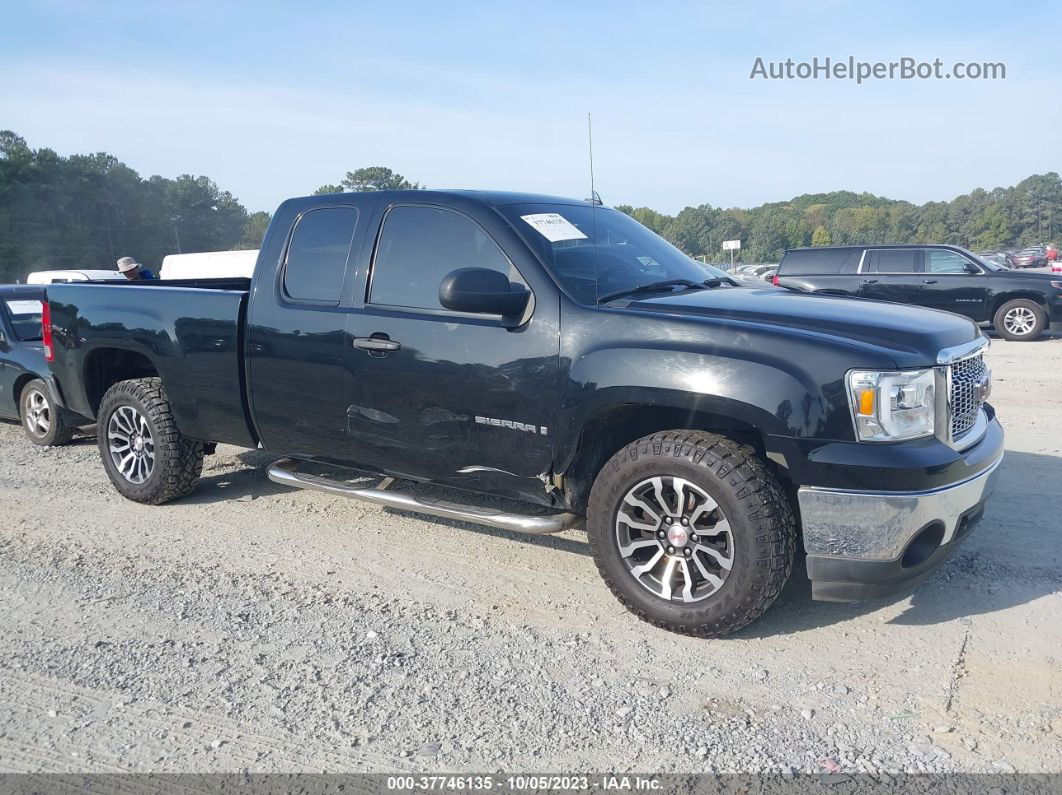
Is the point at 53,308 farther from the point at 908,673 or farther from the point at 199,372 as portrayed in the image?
the point at 908,673

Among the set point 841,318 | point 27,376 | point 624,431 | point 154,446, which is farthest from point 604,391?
point 27,376

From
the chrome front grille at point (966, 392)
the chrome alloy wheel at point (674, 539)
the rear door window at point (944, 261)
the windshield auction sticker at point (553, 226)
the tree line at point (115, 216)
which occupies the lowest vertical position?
the chrome alloy wheel at point (674, 539)

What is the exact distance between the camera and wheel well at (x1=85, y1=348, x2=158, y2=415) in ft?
19.6

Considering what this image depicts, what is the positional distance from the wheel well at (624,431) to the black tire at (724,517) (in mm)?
111

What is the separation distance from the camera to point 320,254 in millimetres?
4840

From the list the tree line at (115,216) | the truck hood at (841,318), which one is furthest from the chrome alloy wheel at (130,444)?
the tree line at (115,216)

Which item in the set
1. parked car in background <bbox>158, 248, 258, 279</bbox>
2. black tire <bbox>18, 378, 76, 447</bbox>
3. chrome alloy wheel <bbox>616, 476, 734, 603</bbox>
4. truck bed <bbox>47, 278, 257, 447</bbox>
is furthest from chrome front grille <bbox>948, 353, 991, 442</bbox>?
parked car in background <bbox>158, 248, 258, 279</bbox>

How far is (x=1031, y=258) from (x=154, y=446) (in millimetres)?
45128

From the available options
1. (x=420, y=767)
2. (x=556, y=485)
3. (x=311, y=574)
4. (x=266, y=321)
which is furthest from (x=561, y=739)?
(x=266, y=321)

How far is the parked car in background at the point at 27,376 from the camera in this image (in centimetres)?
784

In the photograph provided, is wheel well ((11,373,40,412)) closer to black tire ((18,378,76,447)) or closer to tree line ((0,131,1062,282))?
black tire ((18,378,76,447))

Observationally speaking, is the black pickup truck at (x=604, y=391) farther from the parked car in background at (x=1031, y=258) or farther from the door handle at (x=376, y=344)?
the parked car in background at (x=1031, y=258)

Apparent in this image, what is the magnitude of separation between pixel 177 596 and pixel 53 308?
289 centimetres

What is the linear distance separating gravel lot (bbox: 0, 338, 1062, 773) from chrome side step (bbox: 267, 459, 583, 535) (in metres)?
0.38
